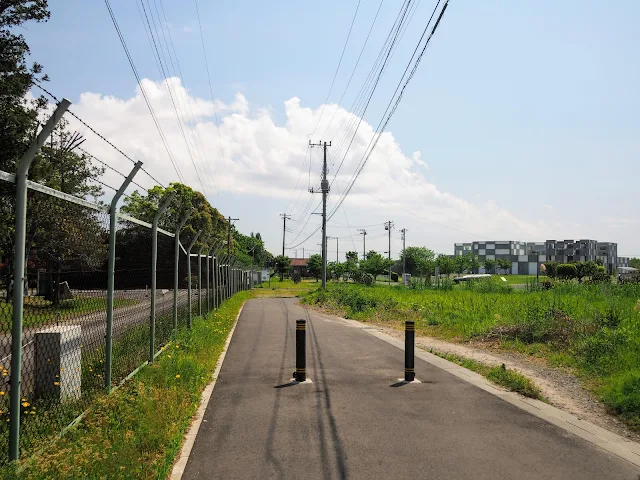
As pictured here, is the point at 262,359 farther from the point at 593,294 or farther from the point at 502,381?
the point at 593,294

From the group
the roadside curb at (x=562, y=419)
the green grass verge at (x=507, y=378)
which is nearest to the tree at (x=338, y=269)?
the green grass verge at (x=507, y=378)

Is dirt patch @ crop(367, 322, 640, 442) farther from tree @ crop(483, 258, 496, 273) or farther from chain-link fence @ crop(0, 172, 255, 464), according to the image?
tree @ crop(483, 258, 496, 273)

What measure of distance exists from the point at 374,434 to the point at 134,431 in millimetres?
2553

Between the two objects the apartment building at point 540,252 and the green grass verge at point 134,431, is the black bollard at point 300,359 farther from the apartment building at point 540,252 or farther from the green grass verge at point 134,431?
the apartment building at point 540,252

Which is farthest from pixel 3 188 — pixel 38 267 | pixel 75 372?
pixel 75 372

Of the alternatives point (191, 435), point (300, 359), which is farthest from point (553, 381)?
point (191, 435)

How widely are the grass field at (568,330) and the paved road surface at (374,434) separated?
1.91 meters

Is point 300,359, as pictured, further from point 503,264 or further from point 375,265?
point 503,264

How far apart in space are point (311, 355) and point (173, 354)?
372 centimetres

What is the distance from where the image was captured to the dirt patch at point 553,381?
7.27m

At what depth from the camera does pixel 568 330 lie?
43.7 feet

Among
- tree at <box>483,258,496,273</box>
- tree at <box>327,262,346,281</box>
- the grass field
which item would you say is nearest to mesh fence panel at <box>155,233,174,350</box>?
the grass field

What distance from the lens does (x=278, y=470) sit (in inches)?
197

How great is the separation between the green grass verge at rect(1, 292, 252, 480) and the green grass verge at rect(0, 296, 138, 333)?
1046 mm
